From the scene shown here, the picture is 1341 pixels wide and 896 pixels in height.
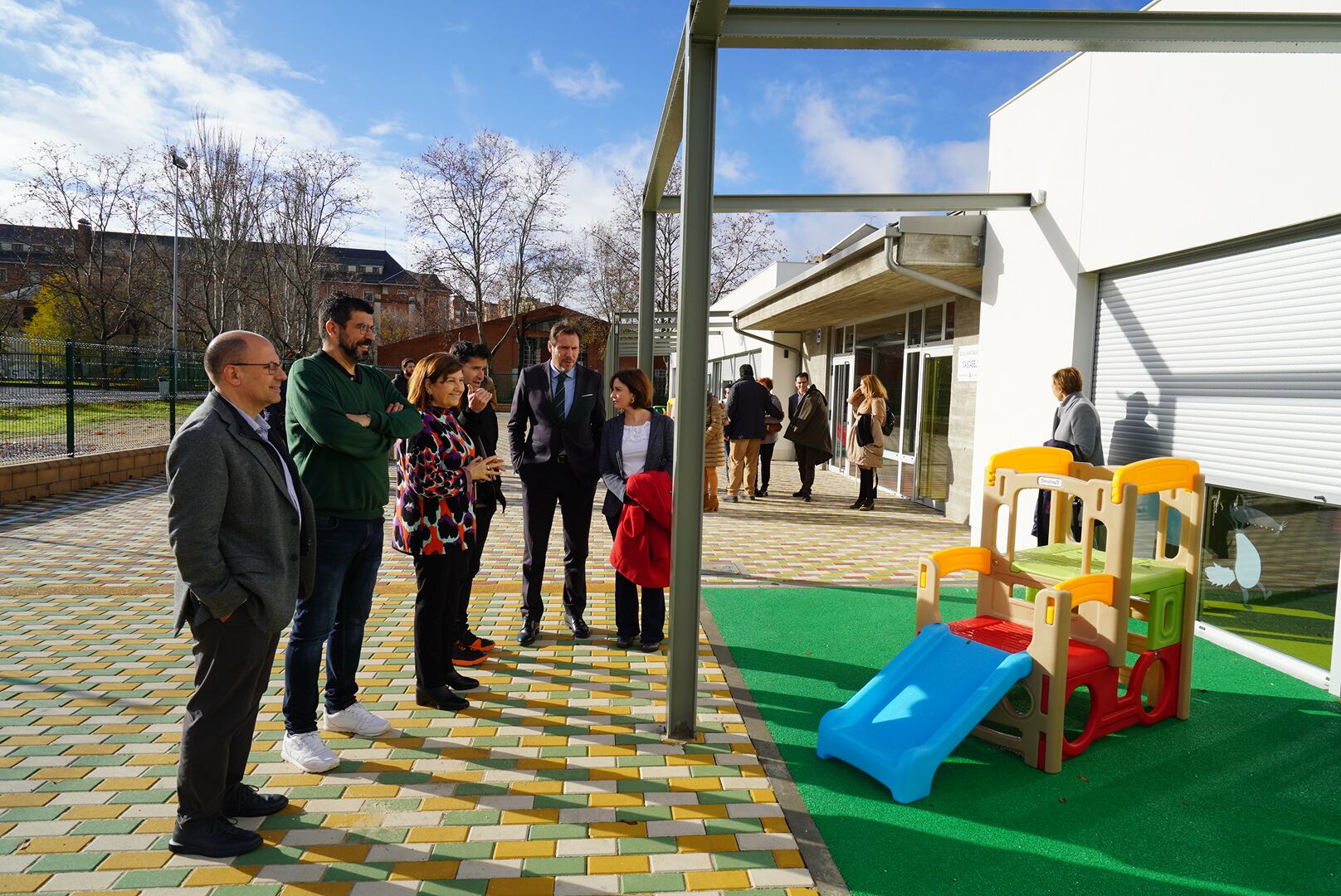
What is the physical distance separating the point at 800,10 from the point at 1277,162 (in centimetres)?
338

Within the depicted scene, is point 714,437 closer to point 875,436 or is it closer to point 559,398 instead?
point 875,436

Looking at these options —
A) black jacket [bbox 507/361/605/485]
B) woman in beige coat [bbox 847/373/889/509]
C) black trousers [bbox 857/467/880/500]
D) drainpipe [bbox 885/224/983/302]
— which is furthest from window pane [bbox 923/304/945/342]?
black jacket [bbox 507/361/605/485]

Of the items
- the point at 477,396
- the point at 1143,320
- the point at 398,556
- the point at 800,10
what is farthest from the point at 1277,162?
the point at 398,556

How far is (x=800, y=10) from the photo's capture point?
146 inches

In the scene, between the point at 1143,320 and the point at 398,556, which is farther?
the point at 398,556

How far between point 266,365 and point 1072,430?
597cm

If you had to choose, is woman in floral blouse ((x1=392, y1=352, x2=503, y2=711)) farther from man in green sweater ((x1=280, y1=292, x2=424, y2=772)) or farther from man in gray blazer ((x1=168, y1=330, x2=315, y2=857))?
man in gray blazer ((x1=168, y1=330, x2=315, y2=857))

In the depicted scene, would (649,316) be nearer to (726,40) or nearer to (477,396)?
(477,396)

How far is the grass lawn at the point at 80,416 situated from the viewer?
1073 cm

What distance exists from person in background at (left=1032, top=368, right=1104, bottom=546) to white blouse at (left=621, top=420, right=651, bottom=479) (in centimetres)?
341

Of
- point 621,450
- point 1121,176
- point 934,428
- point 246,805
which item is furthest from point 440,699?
point 934,428

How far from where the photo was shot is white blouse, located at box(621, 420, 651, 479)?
523 cm

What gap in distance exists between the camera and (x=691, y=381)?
385 cm

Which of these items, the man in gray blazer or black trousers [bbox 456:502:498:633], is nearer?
the man in gray blazer
